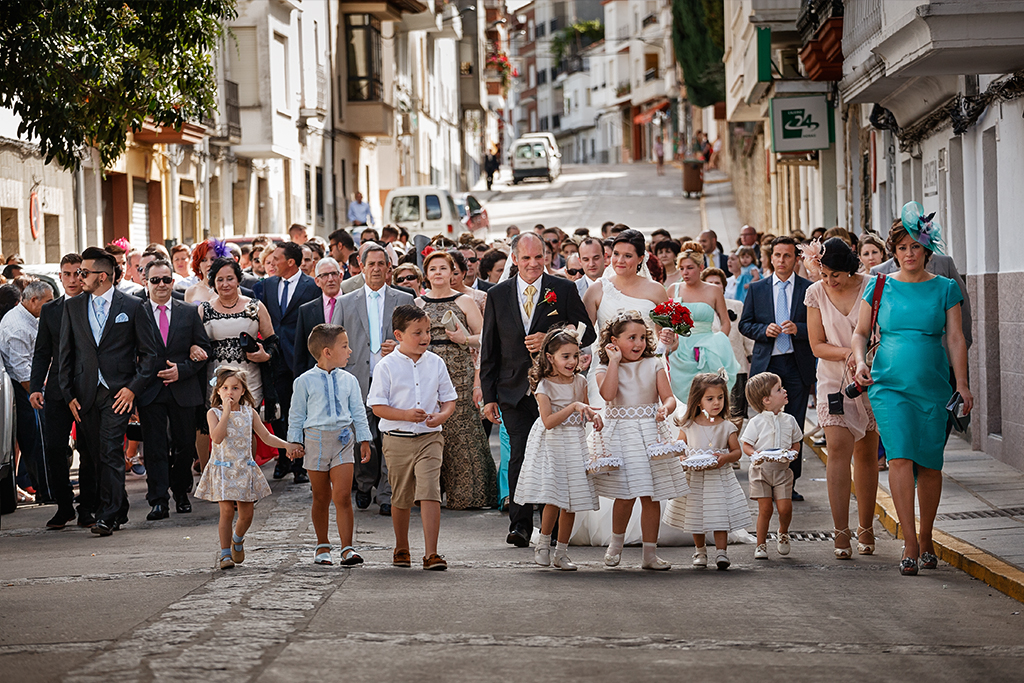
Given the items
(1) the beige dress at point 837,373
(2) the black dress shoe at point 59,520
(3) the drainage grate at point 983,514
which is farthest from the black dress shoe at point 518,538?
(2) the black dress shoe at point 59,520

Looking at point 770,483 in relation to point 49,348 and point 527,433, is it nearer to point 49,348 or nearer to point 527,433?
point 527,433

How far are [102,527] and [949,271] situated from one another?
20.0 ft

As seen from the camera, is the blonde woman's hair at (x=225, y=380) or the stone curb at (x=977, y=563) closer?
the stone curb at (x=977, y=563)

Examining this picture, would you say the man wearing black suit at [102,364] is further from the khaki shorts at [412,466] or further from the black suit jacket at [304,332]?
the khaki shorts at [412,466]

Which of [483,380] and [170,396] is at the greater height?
[483,380]

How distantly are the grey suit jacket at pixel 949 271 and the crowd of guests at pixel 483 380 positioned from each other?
0.05 metres

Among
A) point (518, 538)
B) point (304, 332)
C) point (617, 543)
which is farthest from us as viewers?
point (304, 332)

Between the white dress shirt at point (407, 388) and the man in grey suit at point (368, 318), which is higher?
the man in grey suit at point (368, 318)

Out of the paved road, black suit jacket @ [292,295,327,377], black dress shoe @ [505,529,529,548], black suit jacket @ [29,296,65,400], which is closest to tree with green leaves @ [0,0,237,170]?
black suit jacket @ [29,296,65,400]

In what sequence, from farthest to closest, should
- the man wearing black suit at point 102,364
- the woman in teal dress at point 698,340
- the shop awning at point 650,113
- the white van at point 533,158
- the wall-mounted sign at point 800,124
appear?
1. the shop awning at point 650,113
2. the white van at point 533,158
3. the wall-mounted sign at point 800,124
4. the woman in teal dress at point 698,340
5. the man wearing black suit at point 102,364

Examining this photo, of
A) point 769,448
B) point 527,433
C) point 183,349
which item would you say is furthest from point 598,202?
point 769,448

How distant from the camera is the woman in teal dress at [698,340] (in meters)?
13.1

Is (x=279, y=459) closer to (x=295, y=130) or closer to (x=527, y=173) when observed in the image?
(x=295, y=130)

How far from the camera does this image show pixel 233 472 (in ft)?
30.5
